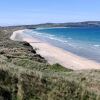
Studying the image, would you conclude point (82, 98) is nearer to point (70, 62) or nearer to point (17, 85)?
point (17, 85)

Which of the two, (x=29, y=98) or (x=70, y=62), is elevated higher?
(x=29, y=98)

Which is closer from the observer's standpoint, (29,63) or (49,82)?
(49,82)

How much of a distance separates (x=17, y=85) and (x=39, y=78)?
0.73m

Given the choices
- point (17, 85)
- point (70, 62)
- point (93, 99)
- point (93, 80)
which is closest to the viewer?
point (93, 99)

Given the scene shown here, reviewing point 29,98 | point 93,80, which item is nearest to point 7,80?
point 29,98

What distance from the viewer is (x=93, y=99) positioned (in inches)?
377

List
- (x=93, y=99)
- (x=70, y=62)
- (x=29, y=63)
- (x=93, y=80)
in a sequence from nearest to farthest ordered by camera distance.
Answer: (x=93, y=99), (x=93, y=80), (x=29, y=63), (x=70, y=62)

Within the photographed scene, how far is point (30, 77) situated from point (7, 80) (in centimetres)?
71

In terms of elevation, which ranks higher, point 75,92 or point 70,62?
point 75,92

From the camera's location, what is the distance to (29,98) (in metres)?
9.75

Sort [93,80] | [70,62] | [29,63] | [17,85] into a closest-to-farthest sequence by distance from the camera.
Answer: [17,85] < [93,80] < [29,63] < [70,62]

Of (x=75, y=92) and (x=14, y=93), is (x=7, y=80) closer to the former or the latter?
(x=14, y=93)

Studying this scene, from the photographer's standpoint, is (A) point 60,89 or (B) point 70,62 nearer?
(A) point 60,89

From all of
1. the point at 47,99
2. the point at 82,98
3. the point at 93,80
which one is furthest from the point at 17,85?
the point at 93,80
